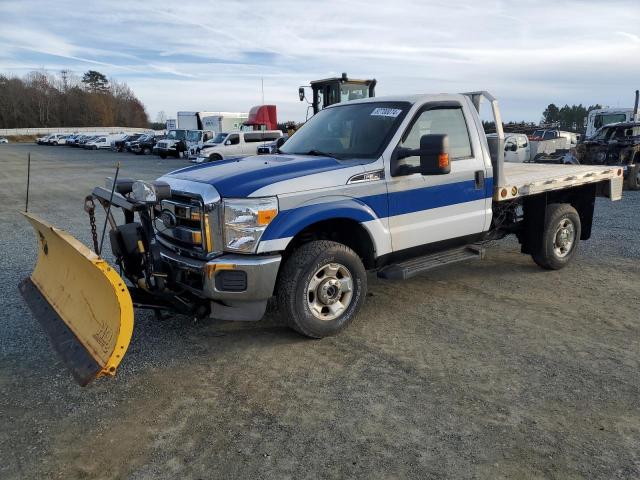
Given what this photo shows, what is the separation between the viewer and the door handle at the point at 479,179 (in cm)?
541

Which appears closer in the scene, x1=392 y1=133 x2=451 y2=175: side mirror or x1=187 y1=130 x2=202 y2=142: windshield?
x1=392 y1=133 x2=451 y2=175: side mirror

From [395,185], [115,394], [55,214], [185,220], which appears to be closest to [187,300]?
[185,220]

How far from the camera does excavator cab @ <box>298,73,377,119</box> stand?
66.1ft

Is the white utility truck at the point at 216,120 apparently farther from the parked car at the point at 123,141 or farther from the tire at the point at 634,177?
the tire at the point at 634,177

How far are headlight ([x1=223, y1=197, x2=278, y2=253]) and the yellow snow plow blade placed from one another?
0.94 metres

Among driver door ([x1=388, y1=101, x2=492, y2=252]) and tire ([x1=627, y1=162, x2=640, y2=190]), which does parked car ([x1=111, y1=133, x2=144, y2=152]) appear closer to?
tire ([x1=627, y1=162, x2=640, y2=190])

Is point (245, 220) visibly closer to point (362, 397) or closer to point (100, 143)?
point (362, 397)

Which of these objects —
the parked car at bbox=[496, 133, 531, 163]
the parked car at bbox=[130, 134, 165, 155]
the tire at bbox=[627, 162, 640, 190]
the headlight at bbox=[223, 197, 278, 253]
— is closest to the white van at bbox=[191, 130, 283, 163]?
the parked car at bbox=[496, 133, 531, 163]

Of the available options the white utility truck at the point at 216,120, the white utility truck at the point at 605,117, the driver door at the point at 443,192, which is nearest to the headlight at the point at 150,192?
the driver door at the point at 443,192

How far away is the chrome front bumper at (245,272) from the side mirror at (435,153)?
4.90 feet

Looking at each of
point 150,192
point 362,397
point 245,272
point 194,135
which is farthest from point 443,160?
point 194,135

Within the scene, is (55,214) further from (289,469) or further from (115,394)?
(289,469)

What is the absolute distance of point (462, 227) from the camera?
213 inches

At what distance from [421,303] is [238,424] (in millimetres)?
2716
